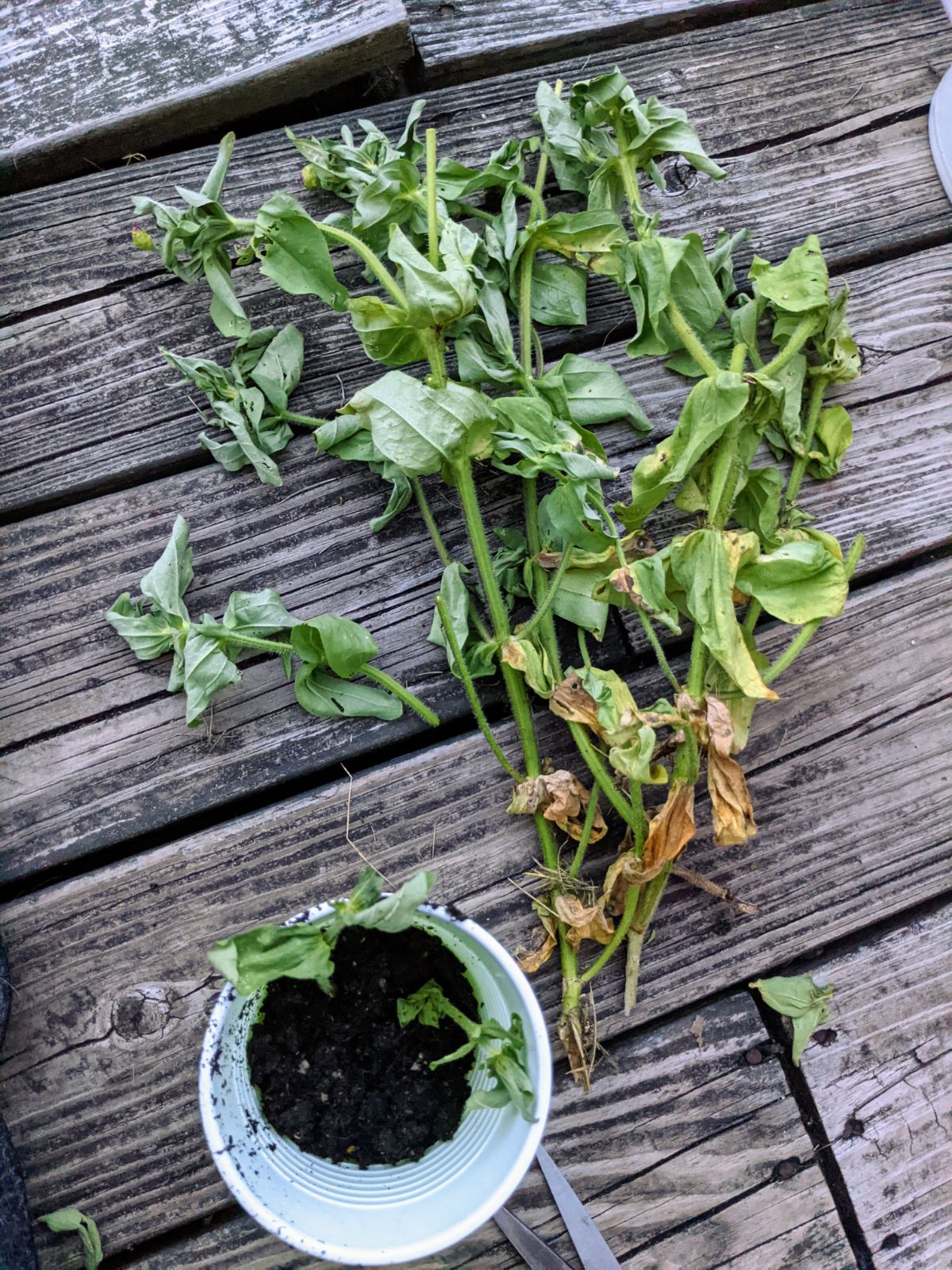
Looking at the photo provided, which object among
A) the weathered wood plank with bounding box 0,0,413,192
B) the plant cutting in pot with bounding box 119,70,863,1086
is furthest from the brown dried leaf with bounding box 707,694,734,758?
the weathered wood plank with bounding box 0,0,413,192

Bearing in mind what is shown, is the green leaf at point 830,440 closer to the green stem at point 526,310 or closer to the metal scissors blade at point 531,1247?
the green stem at point 526,310

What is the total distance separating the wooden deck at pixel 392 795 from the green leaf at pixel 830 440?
1.8 inches

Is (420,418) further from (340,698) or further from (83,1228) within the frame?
(83,1228)

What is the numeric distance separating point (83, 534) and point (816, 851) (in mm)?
732

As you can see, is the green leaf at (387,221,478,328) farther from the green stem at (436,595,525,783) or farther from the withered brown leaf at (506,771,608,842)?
the withered brown leaf at (506,771,608,842)

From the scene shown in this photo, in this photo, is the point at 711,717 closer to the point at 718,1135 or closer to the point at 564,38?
the point at 718,1135

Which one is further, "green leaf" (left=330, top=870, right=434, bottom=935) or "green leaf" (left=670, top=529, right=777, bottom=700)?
"green leaf" (left=670, top=529, right=777, bottom=700)

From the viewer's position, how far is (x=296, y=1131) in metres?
0.75

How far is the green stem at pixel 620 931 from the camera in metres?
0.80

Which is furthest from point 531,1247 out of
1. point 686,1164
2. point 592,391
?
point 592,391

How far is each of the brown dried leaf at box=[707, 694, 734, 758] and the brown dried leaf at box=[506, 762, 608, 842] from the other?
4.9 inches

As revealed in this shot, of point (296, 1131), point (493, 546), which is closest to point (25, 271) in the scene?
point (493, 546)

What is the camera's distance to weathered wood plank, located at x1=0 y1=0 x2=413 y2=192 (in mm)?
932

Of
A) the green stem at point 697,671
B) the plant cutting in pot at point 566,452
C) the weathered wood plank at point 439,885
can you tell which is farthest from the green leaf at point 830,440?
the green stem at point 697,671
